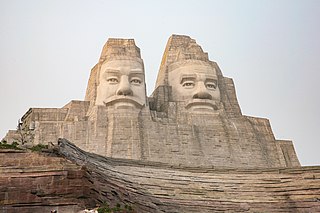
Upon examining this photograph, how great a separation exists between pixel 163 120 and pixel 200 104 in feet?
7.62

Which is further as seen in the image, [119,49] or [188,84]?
[188,84]

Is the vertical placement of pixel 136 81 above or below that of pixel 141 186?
above

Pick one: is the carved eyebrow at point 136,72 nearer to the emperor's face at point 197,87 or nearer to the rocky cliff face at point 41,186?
the emperor's face at point 197,87

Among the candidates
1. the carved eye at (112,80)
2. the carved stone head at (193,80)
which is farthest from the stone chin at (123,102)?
the carved stone head at (193,80)

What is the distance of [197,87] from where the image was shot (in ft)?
97.6

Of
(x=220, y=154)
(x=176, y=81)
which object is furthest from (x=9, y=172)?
(x=176, y=81)

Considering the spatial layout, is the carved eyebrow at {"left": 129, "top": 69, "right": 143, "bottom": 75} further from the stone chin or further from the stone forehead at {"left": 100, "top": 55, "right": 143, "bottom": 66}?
the stone chin

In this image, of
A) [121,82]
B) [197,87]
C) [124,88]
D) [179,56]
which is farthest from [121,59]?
[179,56]

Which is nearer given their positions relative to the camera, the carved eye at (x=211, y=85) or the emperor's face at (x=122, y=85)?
the emperor's face at (x=122, y=85)

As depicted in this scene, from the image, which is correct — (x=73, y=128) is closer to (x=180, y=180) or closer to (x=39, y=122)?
(x=39, y=122)

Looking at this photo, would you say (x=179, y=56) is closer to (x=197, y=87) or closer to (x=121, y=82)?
(x=197, y=87)

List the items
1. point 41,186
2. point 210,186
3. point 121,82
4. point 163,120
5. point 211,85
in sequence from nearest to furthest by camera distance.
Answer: point 41,186
point 210,186
point 121,82
point 163,120
point 211,85

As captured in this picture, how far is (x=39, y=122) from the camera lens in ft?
90.4

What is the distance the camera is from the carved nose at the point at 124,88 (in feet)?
91.1
